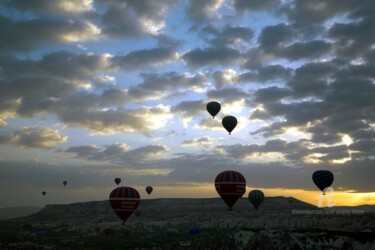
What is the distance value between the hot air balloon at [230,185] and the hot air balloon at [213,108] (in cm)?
1644

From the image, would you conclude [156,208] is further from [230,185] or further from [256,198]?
[230,185]

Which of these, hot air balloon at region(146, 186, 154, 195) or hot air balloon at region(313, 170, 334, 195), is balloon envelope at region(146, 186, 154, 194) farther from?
hot air balloon at region(313, 170, 334, 195)

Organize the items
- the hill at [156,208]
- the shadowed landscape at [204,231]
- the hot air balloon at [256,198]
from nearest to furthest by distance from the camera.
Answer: the shadowed landscape at [204,231]
the hot air balloon at [256,198]
the hill at [156,208]

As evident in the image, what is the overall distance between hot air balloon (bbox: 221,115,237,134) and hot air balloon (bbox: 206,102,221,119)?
2810mm

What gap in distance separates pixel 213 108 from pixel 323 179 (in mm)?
26985

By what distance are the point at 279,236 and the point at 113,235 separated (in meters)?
49.0

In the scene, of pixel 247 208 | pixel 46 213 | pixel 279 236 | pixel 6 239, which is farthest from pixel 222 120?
pixel 46 213

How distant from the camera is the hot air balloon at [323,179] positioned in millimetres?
64062

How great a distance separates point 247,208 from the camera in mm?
119688

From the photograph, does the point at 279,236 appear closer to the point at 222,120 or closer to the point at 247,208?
the point at 222,120

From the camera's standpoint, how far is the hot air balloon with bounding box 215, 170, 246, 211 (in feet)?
157

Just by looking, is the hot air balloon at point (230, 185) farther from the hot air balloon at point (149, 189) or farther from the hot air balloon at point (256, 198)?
the hot air balloon at point (149, 189)

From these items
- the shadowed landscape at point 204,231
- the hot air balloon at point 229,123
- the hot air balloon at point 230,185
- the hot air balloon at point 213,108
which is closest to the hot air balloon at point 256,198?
the shadowed landscape at point 204,231

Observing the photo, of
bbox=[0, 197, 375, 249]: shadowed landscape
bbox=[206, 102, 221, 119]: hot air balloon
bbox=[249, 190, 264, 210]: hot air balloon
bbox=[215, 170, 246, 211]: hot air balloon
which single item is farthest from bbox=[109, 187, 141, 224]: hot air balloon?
bbox=[249, 190, 264, 210]: hot air balloon
